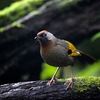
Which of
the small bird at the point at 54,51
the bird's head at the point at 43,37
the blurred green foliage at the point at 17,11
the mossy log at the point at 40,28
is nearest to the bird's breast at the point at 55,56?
the small bird at the point at 54,51

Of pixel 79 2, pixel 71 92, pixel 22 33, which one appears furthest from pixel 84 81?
pixel 79 2

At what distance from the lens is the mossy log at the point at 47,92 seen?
5.13m

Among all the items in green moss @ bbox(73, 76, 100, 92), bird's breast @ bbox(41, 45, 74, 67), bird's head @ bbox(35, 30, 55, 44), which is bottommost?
green moss @ bbox(73, 76, 100, 92)

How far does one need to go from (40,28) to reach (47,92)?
2.97 meters

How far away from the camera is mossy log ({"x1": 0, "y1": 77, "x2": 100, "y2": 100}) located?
5129mm

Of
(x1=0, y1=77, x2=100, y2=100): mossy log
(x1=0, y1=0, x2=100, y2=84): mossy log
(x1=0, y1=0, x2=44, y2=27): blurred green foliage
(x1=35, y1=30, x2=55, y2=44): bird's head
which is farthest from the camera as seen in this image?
(x1=0, y1=0, x2=44, y2=27): blurred green foliage

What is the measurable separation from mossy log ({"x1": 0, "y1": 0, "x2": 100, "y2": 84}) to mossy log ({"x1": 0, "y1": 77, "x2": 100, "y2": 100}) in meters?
2.67

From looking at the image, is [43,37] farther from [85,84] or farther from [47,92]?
[85,84]

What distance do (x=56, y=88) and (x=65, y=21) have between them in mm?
3096

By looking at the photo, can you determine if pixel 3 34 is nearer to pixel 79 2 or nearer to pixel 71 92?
pixel 79 2

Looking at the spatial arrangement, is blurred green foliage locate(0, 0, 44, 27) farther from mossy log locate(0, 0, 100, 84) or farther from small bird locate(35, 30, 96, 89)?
small bird locate(35, 30, 96, 89)

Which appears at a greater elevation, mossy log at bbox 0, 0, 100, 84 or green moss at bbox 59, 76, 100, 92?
mossy log at bbox 0, 0, 100, 84

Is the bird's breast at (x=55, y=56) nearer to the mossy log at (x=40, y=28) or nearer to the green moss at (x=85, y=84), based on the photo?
the green moss at (x=85, y=84)

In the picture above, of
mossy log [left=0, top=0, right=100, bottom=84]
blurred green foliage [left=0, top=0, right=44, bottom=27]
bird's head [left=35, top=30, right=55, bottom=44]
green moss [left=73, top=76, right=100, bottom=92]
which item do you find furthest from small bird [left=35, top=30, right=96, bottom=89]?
blurred green foliage [left=0, top=0, right=44, bottom=27]
